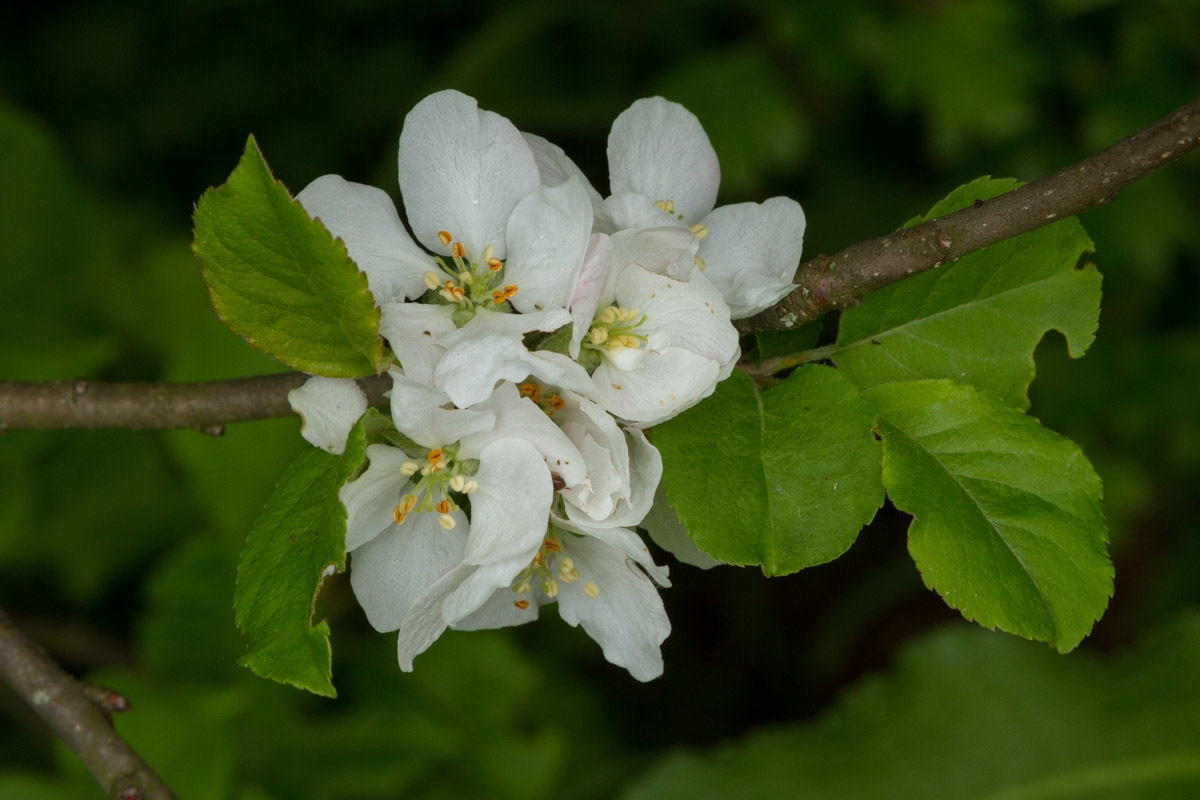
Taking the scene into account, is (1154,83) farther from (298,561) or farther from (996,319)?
(298,561)

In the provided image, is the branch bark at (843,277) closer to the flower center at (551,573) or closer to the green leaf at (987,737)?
the flower center at (551,573)

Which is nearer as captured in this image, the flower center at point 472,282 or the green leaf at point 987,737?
the flower center at point 472,282

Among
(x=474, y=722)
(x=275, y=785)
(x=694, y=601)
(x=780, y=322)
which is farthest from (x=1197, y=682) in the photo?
(x=275, y=785)

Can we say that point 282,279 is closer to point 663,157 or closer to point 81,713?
point 663,157

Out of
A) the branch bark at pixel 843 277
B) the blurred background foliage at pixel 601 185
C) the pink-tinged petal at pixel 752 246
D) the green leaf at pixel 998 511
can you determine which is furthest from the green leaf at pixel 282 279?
the blurred background foliage at pixel 601 185

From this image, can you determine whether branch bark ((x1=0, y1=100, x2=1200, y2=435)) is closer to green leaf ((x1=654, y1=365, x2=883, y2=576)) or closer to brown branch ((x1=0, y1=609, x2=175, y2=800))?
green leaf ((x1=654, y1=365, x2=883, y2=576))

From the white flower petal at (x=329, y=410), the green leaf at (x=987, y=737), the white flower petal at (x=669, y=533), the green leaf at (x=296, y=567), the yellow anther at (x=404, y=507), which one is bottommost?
the green leaf at (x=987, y=737)

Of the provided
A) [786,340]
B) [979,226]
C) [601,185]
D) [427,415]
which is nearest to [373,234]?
[427,415]
